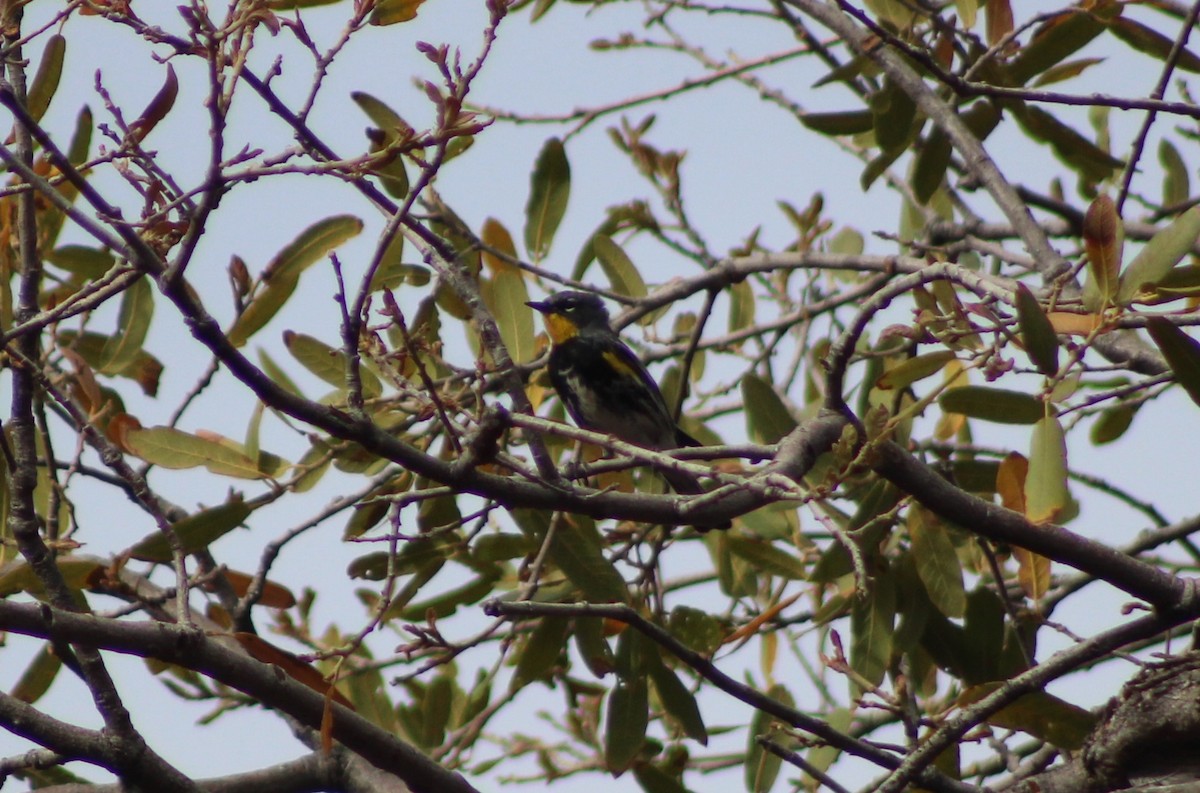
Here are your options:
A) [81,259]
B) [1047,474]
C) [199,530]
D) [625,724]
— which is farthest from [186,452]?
[1047,474]

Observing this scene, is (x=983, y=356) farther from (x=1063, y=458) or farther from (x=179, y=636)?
(x=179, y=636)

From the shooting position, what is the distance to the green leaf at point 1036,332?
229cm

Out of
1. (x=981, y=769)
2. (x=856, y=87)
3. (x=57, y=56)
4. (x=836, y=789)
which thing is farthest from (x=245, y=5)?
(x=981, y=769)

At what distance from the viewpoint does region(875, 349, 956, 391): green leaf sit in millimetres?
2711

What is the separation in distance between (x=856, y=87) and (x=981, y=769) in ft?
8.13

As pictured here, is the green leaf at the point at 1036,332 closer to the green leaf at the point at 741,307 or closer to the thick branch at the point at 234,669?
the thick branch at the point at 234,669

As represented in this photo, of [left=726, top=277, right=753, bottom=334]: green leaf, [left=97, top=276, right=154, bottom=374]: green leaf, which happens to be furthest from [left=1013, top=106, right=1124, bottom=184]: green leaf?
[left=97, top=276, right=154, bottom=374]: green leaf

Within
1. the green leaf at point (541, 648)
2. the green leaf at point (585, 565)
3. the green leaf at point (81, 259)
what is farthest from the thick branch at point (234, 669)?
the green leaf at point (81, 259)

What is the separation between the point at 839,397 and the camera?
111 inches

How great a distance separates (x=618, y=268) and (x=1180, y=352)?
220cm

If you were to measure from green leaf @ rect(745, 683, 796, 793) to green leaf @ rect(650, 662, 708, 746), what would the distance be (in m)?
0.18

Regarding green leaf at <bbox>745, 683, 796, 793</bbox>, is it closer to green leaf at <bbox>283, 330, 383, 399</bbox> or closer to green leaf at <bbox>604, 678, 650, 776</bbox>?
green leaf at <bbox>604, 678, 650, 776</bbox>

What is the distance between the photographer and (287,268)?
333cm

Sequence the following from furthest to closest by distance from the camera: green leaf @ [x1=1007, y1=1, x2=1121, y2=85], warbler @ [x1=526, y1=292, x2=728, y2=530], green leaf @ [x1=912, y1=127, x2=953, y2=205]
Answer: warbler @ [x1=526, y1=292, x2=728, y2=530] → green leaf @ [x1=912, y1=127, x2=953, y2=205] → green leaf @ [x1=1007, y1=1, x2=1121, y2=85]
